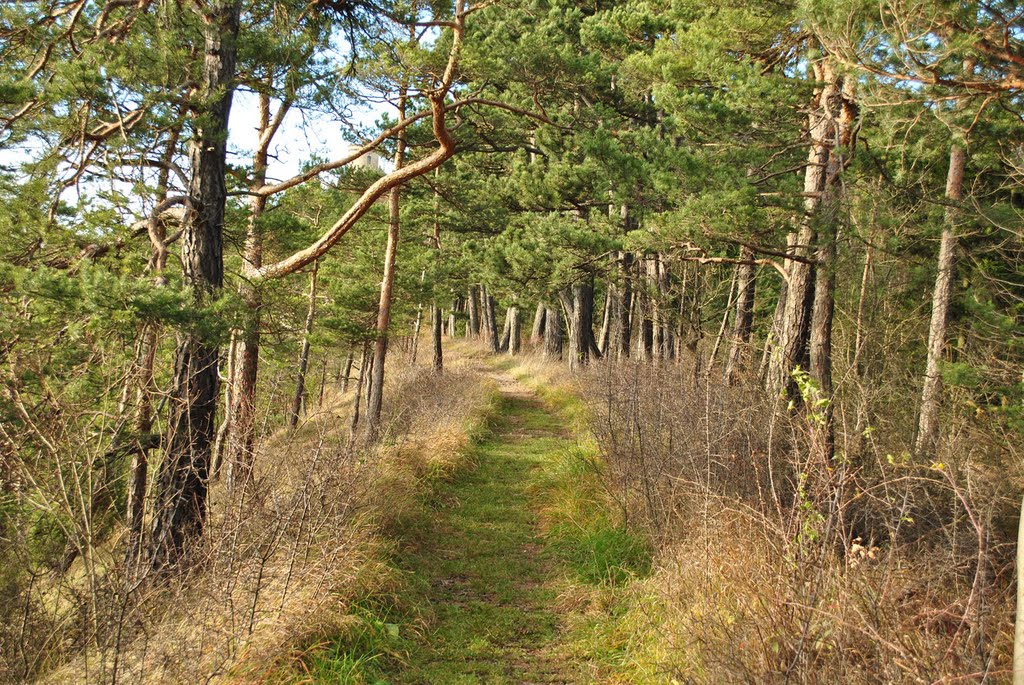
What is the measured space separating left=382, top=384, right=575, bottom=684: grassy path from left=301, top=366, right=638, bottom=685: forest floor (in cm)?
1

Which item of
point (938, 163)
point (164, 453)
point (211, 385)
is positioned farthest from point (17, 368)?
point (938, 163)

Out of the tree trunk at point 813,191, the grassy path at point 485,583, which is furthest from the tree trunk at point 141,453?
the tree trunk at point 813,191

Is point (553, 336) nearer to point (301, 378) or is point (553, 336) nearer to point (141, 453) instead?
point (301, 378)

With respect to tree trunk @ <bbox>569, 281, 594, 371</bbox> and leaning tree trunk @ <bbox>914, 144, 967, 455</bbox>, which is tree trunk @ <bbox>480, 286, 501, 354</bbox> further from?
leaning tree trunk @ <bbox>914, 144, 967, 455</bbox>

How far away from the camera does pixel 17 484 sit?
13.4 feet

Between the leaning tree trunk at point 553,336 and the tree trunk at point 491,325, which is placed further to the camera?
the tree trunk at point 491,325

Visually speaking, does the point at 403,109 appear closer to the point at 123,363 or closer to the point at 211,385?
the point at 211,385

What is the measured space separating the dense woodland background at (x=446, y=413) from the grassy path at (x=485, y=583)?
778 millimetres


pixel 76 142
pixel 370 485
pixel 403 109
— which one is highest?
pixel 403 109

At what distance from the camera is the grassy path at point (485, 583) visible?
499 centimetres

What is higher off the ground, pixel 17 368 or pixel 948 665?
pixel 17 368

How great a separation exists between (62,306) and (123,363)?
0.54 meters

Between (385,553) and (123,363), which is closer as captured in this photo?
(123,363)

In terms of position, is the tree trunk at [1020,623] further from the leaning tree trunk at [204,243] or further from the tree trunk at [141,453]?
the leaning tree trunk at [204,243]
